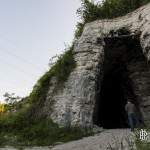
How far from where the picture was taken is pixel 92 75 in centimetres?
1647

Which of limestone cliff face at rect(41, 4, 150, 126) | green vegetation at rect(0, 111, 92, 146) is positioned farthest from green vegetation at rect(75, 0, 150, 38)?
green vegetation at rect(0, 111, 92, 146)

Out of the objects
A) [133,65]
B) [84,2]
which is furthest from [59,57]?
[84,2]

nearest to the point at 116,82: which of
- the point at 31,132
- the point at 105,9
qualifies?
the point at 105,9

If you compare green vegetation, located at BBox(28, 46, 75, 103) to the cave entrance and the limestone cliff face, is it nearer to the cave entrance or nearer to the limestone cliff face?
the limestone cliff face

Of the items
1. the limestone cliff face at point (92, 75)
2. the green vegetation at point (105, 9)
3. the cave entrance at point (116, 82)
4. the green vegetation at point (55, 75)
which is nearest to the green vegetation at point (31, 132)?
the limestone cliff face at point (92, 75)

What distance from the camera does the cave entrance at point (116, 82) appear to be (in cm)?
1791

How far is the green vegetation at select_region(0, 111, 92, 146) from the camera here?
Result: 13273mm

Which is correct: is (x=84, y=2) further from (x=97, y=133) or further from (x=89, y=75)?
(x=97, y=133)

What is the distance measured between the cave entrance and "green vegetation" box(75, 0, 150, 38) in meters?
3.21

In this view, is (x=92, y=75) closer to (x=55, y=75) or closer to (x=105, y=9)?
(x=55, y=75)

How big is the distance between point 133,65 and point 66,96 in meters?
4.31

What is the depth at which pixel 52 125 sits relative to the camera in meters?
14.7

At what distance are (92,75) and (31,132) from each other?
3.84 metres

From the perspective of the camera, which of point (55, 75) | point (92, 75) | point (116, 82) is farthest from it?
point (116, 82)
